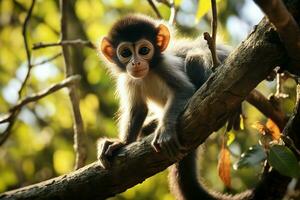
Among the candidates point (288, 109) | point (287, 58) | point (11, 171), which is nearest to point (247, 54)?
point (287, 58)

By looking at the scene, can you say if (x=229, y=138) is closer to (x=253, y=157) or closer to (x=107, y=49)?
(x=253, y=157)

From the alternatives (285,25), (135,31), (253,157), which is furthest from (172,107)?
(285,25)

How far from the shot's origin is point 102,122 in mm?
8977

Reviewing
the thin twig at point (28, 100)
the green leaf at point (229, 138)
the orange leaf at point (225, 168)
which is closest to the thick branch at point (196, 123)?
the orange leaf at point (225, 168)

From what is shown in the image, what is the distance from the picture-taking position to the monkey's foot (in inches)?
169

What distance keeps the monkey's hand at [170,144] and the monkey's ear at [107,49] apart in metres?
1.86

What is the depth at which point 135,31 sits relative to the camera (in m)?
5.77

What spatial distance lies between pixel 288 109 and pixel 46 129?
4.01 m

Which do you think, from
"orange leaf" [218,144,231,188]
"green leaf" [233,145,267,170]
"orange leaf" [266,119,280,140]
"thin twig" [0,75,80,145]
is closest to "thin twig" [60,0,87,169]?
"thin twig" [0,75,80,145]

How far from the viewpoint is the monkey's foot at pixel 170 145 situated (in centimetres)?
430

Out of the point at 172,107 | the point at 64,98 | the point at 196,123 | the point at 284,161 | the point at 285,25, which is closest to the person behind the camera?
the point at 285,25

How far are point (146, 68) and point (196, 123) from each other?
63.2 inches

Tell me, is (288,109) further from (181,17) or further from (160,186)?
(181,17)

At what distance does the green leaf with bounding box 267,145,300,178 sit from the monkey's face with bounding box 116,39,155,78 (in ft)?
6.63
